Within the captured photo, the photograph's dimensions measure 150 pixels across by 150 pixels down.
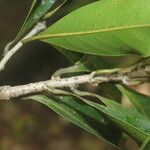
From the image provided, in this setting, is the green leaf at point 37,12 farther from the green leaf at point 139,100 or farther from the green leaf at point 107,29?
the green leaf at point 139,100

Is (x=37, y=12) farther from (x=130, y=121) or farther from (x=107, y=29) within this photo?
(x=130, y=121)

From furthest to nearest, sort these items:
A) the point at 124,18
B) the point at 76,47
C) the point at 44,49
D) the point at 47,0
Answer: the point at 44,49, the point at 47,0, the point at 76,47, the point at 124,18

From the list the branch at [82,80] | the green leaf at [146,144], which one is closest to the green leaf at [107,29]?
the branch at [82,80]

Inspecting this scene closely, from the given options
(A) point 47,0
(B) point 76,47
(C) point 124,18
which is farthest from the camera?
(A) point 47,0

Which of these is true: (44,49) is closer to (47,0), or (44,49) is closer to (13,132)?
(13,132)

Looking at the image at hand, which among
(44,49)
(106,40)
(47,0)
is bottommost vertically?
(106,40)

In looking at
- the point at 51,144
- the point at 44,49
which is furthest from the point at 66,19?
the point at 51,144

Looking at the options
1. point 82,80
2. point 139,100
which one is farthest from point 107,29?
point 139,100

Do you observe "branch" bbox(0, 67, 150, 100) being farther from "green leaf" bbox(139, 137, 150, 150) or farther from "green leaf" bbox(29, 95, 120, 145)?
"green leaf" bbox(139, 137, 150, 150)
